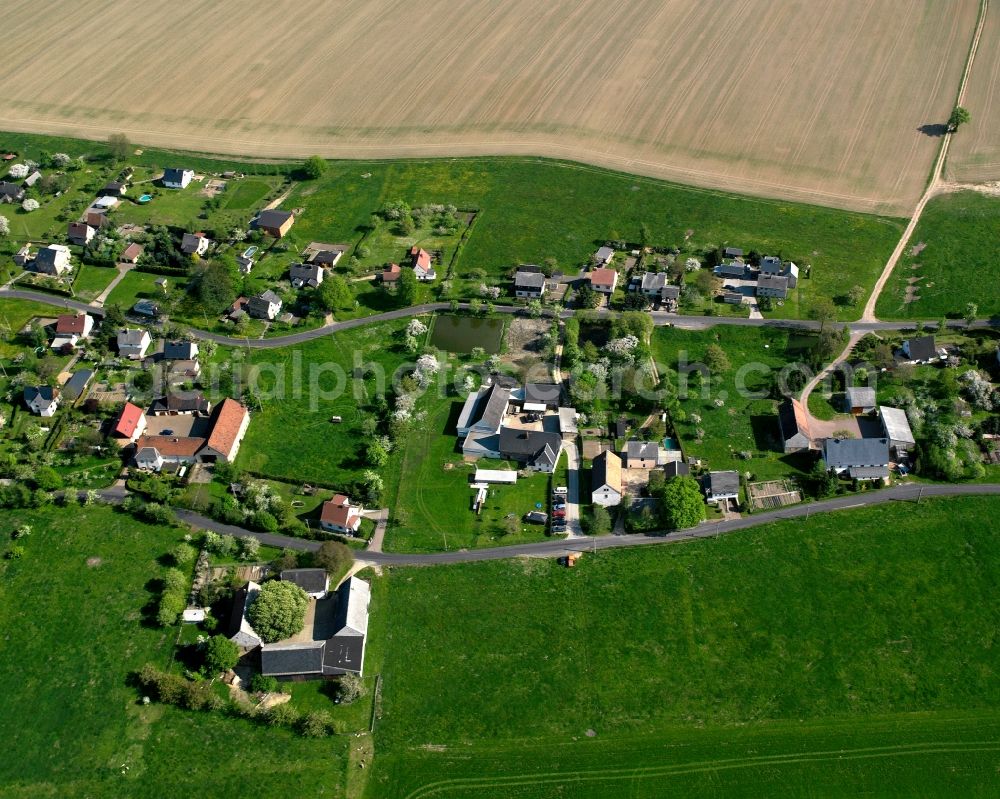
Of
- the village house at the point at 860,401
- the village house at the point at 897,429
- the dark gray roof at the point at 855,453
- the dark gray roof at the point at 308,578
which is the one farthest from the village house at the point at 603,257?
the dark gray roof at the point at 308,578

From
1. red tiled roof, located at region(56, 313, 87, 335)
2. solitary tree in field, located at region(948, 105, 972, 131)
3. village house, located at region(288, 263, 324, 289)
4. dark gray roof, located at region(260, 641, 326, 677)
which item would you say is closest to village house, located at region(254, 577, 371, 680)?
dark gray roof, located at region(260, 641, 326, 677)

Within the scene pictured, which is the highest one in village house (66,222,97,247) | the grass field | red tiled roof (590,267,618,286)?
red tiled roof (590,267,618,286)

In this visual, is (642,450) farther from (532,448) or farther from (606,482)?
(532,448)

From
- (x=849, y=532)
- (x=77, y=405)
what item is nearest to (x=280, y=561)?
(x=77, y=405)

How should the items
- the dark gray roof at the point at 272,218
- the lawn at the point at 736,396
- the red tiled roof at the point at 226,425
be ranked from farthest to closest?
the dark gray roof at the point at 272,218, the lawn at the point at 736,396, the red tiled roof at the point at 226,425

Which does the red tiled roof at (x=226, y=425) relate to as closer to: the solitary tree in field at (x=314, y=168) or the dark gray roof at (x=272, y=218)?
the dark gray roof at (x=272, y=218)

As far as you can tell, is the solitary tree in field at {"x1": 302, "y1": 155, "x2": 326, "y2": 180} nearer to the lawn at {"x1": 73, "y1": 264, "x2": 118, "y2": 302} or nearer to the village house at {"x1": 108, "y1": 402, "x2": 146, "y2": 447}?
the lawn at {"x1": 73, "y1": 264, "x2": 118, "y2": 302}

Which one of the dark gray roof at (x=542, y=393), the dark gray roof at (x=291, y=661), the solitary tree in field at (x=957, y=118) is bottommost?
the dark gray roof at (x=291, y=661)
